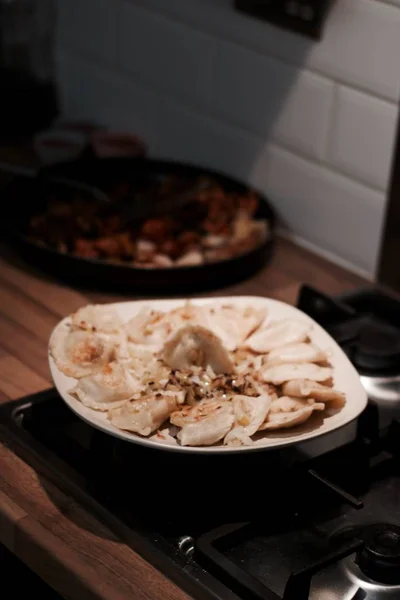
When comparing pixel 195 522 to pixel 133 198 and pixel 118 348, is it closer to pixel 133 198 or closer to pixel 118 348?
pixel 118 348

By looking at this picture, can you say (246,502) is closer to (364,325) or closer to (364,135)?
(364,325)

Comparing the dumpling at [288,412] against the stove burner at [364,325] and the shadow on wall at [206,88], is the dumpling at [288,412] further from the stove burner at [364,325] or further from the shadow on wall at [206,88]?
the shadow on wall at [206,88]

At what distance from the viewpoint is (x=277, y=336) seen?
1136 millimetres

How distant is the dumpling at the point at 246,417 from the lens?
954 mm

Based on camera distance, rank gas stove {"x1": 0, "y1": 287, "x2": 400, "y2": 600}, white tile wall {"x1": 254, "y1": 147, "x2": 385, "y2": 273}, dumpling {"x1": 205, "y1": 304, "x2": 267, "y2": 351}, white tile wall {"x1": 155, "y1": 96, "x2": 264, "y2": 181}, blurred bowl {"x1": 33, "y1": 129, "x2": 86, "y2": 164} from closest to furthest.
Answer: gas stove {"x1": 0, "y1": 287, "x2": 400, "y2": 600}, dumpling {"x1": 205, "y1": 304, "x2": 267, "y2": 351}, white tile wall {"x1": 254, "y1": 147, "x2": 385, "y2": 273}, white tile wall {"x1": 155, "y1": 96, "x2": 264, "y2": 181}, blurred bowl {"x1": 33, "y1": 129, "x2": 86, "y2": 164}

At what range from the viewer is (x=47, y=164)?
1779 millimetres

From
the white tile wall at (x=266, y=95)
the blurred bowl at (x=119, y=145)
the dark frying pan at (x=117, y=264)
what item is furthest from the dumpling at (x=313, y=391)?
the blurred bowl at (x=119, y=145)

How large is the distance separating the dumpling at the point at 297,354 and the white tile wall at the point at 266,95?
1.48 feet

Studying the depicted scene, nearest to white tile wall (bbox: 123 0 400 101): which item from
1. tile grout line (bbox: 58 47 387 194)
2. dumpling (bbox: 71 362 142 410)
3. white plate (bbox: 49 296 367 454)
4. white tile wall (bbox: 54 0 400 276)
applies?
white tile wall (bbox: 54 0 400 276)

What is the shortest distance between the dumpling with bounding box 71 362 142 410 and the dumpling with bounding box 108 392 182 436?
0.02 meters

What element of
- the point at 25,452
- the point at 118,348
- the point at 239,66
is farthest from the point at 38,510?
the point at 239,66

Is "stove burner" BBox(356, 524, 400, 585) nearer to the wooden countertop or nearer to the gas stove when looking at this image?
the gas stove

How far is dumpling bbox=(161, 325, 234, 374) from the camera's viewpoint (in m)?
1.07

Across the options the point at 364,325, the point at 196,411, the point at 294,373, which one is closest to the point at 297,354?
the point at 294,373
